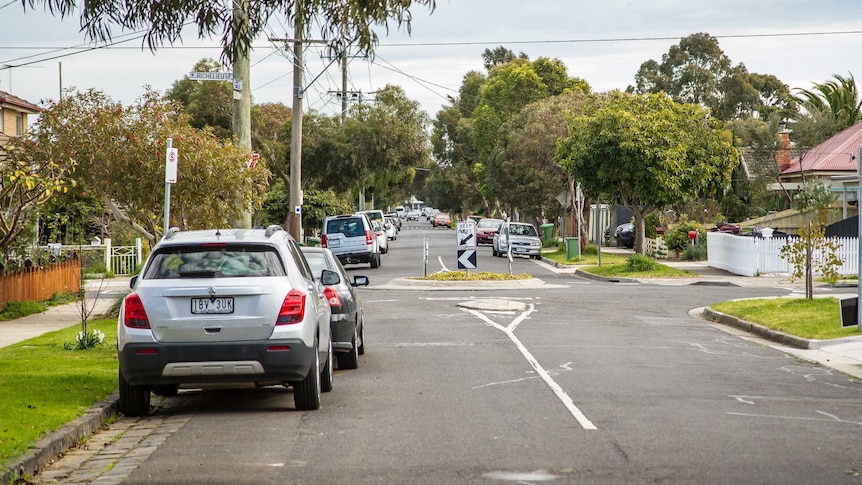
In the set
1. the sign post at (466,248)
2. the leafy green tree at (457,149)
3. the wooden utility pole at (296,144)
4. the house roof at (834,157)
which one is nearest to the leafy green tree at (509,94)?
the leafy green tree at (457,149)

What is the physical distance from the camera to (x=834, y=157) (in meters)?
43.8

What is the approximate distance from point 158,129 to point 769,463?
14.8 m

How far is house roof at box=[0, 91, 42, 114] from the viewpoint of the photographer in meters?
40.8

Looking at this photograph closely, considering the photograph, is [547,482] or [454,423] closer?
[547,482]

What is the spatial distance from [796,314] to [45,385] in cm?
1377

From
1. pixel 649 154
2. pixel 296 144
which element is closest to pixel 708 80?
pixel 649 154

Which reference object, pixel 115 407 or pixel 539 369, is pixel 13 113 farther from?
pixel 115 407

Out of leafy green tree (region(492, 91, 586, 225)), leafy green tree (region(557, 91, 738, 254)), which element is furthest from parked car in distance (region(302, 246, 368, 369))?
leafy green tree (region(492, 91, 586, 225))

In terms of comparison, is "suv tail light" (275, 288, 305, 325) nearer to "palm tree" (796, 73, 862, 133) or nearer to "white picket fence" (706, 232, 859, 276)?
"white picket fence" (706, 232, 859, 276)

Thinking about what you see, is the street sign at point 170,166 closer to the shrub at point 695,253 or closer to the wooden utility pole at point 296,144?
the wooden utility pole at point 296,144

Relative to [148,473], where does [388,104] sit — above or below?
above

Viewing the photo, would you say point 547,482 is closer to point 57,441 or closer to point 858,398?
point 57,441

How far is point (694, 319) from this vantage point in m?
21.6

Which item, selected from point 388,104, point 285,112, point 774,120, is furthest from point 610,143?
point 774,120
